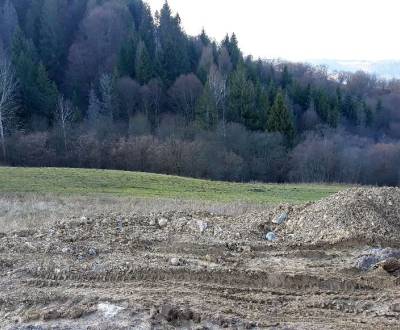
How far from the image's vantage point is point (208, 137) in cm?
3994

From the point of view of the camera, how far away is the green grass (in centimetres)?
2067

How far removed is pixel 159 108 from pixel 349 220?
140 feet

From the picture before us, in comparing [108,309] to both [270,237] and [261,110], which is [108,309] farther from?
[261,110]

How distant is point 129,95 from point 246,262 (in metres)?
42.9

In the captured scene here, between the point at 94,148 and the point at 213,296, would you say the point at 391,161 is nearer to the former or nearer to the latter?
the point at 94,148

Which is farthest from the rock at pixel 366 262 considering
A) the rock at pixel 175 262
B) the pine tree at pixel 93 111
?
the pine tree at pixel 93 111

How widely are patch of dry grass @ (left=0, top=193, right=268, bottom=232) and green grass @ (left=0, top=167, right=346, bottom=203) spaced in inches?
51.0

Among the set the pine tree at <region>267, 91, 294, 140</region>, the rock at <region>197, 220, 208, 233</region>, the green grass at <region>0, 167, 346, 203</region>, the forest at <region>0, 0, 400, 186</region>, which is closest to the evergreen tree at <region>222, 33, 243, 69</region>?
the forest at <region>0, 0, 400, 186</region>

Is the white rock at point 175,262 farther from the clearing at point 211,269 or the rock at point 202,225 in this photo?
the rock at point 202,225

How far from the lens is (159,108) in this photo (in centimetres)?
5266

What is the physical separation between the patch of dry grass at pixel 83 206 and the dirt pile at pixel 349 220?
380cm

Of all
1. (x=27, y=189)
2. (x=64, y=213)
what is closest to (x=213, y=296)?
(x=64, y=213)

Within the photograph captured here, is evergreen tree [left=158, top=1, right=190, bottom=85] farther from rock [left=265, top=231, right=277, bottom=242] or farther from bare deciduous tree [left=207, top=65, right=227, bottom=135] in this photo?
rock [left=265, top=231, right=277, bottom=242]

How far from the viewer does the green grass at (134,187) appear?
2067 centimetres
